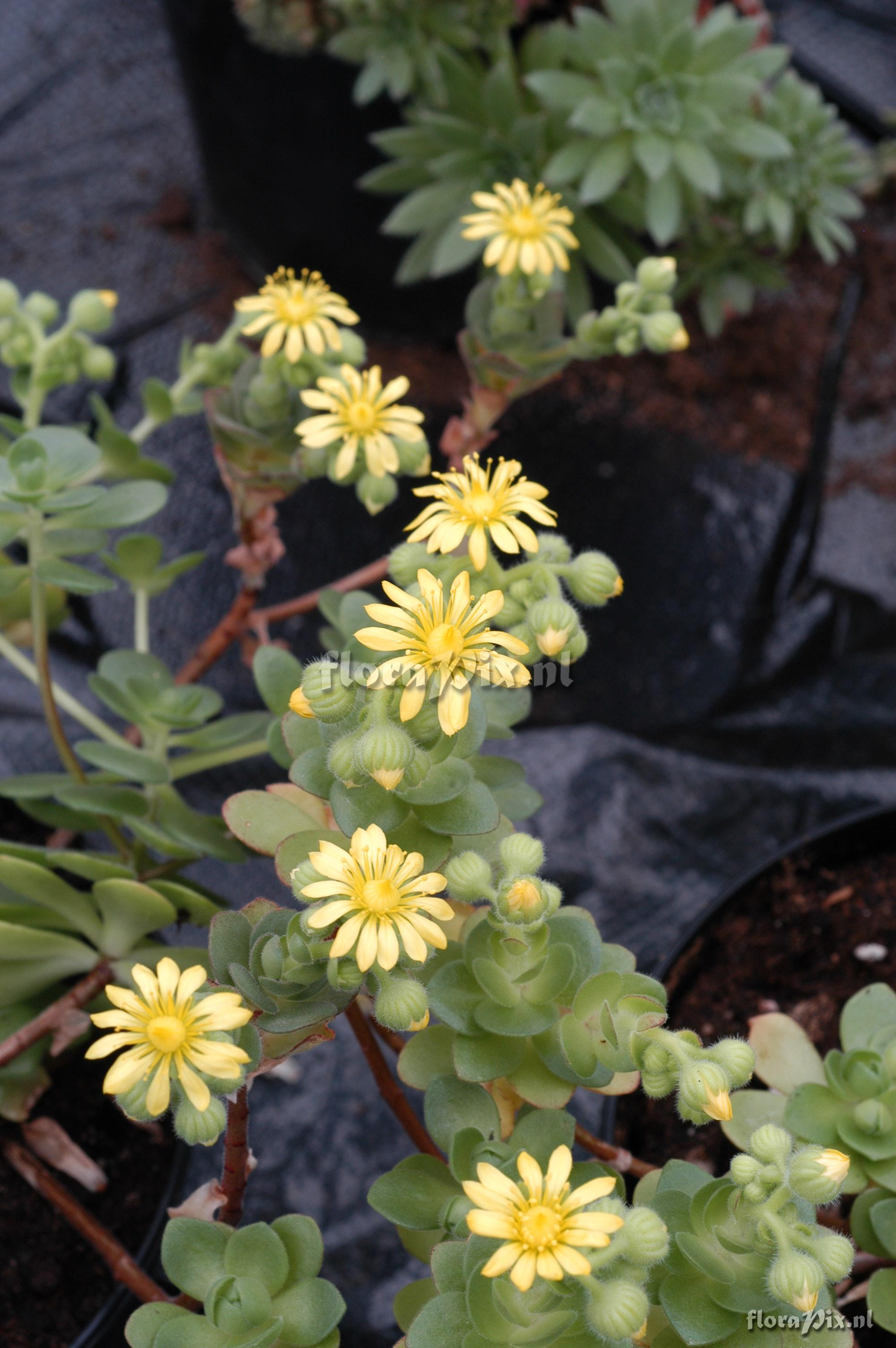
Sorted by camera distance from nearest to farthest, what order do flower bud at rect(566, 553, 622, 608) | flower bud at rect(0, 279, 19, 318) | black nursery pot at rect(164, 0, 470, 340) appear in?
1. flower bud at rect(566, 553, 622, 608)
2. flower bud at rect(0, 279, 19, 318)
3. black nursery pot at rect(164, 0, 470, 340)

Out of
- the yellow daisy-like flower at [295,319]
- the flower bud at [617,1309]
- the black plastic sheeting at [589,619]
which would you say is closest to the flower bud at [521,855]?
the flower bud at [617,1309]

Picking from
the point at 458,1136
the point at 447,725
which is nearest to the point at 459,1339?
the point at 458,1136

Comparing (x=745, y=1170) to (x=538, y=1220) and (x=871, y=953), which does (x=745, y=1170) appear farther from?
(x=871, y=953)

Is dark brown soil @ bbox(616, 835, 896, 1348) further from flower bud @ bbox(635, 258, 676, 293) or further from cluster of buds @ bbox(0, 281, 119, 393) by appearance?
cluster of buds @ bbox(0, 281, 119, 393)

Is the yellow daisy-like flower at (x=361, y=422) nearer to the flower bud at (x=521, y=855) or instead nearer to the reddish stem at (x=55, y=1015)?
the flower bud at (x=521, y=855)

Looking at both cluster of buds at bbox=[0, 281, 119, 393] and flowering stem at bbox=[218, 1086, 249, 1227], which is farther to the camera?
cluster of buds at bbox=[0, 281, 119, 393]

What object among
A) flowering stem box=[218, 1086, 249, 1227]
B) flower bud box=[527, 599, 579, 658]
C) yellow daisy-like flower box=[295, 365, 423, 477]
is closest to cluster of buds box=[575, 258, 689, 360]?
yellow daisy-like flower box=[295, 365, 423, 477]
